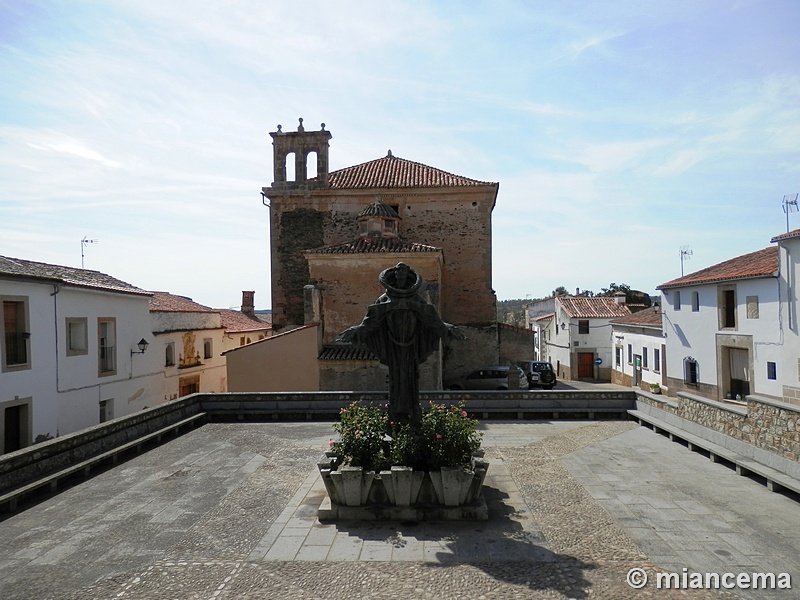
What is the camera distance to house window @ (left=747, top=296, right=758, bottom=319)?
1731cm

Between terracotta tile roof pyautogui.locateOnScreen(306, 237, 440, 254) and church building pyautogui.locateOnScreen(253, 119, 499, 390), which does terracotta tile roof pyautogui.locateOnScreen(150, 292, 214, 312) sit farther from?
terracotta tile roof pyautogui.locateOnScreen(306, 237, 440, 254)

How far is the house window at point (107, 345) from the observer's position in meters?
15.7

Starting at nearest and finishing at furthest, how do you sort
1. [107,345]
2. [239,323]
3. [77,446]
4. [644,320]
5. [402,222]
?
1. [77,446]
2. [107,345]
3. [402,222]
4. [644,320]
5. [239,323]

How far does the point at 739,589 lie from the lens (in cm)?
421

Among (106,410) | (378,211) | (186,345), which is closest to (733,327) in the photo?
(378,211)

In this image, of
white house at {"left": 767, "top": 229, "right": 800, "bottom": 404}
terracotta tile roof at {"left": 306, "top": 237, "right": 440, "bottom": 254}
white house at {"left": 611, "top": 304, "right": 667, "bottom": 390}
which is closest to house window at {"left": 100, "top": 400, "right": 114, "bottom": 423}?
terracotta tile roof at {"left": 306, "top": 237, "right": 440, "bottom": 254}

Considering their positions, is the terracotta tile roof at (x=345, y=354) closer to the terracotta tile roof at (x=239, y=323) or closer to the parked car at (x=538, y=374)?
the parked car at (x=538, y=374)

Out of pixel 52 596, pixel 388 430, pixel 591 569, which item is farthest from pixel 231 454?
pixel 591 569

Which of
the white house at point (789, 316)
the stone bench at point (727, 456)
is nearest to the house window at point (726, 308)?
the white house at point (789, 316)

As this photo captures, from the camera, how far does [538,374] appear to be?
2397cm

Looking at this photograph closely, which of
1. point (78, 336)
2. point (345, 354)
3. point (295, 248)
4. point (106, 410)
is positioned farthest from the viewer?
point (295, 248)

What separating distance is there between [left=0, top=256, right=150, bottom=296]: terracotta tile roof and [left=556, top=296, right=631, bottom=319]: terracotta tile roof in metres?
24.7

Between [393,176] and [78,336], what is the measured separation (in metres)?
14.0

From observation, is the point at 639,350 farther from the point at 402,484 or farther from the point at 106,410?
the point at 106,410
